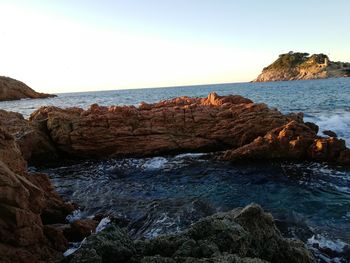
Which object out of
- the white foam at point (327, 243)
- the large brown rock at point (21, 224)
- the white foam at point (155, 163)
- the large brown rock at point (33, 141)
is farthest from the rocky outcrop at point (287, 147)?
the large brown rock at point (21, 224)

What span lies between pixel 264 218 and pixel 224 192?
7.18 m

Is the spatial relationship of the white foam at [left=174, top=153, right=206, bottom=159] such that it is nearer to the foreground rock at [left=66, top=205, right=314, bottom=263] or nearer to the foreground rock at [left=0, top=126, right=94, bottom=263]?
the foreground rock at [left=0, top=126, right=94, bottom=263]

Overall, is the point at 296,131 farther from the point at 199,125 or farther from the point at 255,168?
the point at 199,125

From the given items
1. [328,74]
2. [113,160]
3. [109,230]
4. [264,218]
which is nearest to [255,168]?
[113,160]

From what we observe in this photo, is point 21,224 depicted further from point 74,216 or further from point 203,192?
point 203,192

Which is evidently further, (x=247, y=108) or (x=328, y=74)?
(x=328, y=74)

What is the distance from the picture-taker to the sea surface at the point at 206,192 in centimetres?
1066

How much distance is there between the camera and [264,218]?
714 centimetres

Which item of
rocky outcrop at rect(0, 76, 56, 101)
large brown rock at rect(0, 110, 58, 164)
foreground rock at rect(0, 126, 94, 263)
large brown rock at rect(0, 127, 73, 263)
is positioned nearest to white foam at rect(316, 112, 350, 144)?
large brown rock at rect(0, 110, 58, 164)

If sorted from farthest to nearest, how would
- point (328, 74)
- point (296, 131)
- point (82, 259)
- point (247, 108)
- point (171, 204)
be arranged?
point (328, 74)
point (247, 108)
point (296, 131)
point (171, 204)
point (82, 259)

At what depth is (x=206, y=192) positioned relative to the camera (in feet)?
47.1

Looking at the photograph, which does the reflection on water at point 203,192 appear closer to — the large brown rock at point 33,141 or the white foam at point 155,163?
the white foam at point 155,163

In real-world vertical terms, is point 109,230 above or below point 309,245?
above

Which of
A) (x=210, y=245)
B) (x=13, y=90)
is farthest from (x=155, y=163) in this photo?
(x=13, y=90)
